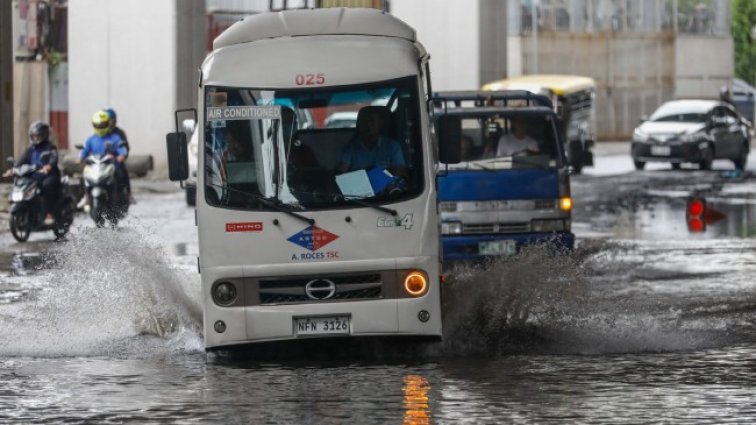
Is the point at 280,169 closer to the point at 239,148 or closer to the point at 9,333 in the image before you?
the point at 239,148

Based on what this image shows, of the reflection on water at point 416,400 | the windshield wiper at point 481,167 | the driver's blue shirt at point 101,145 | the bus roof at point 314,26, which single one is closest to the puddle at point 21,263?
the driver's blue shirt at point 101,145

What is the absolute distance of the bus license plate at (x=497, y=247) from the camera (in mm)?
18906

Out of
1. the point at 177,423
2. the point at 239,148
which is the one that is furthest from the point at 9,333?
the point at 177,423

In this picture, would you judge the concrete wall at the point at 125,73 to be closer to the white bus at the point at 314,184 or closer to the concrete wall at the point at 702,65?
the concrete wall at the point at 702,65

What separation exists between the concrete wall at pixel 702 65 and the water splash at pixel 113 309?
5546 cm

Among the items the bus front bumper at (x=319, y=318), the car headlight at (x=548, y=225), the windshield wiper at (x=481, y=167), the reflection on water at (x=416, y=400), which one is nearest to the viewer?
the reflection on water at (x=416, y=400)

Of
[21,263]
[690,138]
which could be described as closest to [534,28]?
[690,138]

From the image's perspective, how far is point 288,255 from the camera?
12492mm

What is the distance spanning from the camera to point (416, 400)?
10.8 m

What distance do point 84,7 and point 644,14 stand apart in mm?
27448

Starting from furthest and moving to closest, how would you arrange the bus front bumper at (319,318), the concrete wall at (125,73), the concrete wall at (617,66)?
the concrete wall at (617,66) → the concrete wall at (125,73) → the bus front bumper at (319,318)

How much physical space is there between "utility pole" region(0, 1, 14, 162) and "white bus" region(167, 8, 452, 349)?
13.0m

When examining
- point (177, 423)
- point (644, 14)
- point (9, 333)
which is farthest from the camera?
point (644, 14)

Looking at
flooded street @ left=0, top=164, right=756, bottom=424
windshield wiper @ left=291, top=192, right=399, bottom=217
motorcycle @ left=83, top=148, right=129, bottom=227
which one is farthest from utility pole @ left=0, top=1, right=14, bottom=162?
windshield wiper @ left=291, top=192, right=399, bottom=217
